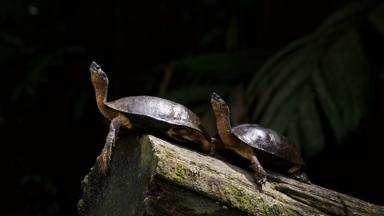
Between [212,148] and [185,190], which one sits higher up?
[212,148]

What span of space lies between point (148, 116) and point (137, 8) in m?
2.70

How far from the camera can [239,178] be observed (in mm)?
1556

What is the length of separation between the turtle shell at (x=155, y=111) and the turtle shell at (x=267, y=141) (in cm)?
15

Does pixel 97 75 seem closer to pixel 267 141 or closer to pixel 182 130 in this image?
pixel 182 130

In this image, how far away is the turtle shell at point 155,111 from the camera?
159 cm

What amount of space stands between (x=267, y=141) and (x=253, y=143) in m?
0.06

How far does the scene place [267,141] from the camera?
177cm

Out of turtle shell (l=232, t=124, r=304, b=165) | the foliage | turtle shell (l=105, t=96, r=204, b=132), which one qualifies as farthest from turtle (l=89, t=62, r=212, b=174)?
the foliage

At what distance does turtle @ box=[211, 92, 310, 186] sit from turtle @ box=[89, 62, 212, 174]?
78 mm

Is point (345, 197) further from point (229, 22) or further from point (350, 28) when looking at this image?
point (229, 22)

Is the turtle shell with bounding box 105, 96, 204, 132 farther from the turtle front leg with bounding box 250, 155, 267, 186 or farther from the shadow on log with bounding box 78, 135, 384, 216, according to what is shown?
the turtle front leg with bounding box 250, 155, 267, 186

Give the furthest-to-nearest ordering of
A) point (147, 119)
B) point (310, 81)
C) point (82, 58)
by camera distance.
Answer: point (82, 58) → point (310, 81) → point (147, 119)

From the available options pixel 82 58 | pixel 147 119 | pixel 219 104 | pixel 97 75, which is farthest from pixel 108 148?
pixel 82 58

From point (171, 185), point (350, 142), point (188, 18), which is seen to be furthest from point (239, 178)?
point (188, 18)
